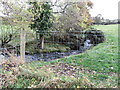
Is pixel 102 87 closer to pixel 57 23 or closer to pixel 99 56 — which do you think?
pixel 99 56

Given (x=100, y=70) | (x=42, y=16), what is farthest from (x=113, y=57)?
(x=42, y=16)

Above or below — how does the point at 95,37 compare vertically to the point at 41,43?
above

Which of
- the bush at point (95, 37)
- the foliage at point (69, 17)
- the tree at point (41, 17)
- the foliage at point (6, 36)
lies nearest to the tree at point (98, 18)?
the bush at point (95, 37)

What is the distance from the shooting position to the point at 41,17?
19.4 ft

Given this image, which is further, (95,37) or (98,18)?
(98,18)

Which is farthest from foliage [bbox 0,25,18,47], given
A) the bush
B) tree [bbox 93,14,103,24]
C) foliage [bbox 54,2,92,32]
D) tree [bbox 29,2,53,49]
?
tree [bbox 93,14,103,24]

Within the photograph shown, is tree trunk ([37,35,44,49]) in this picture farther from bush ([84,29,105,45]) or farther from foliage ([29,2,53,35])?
bush ([84,29,105,45])

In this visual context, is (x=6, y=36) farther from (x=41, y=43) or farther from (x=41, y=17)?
(x=41, y=17)

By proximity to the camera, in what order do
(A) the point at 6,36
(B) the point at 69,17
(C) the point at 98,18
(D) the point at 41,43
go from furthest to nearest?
(C) the point at 98,18, (B) the point at 69,17, (D) the point at 41,43, (A) the point at 6,36

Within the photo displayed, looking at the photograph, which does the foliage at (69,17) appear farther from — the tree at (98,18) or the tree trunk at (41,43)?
the tree at (98,18)

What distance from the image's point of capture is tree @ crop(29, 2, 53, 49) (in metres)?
5.61

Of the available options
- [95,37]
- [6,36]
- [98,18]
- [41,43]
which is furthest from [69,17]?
[6,36]

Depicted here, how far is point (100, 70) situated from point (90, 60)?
793 millimetres

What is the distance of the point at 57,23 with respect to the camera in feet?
21.6
